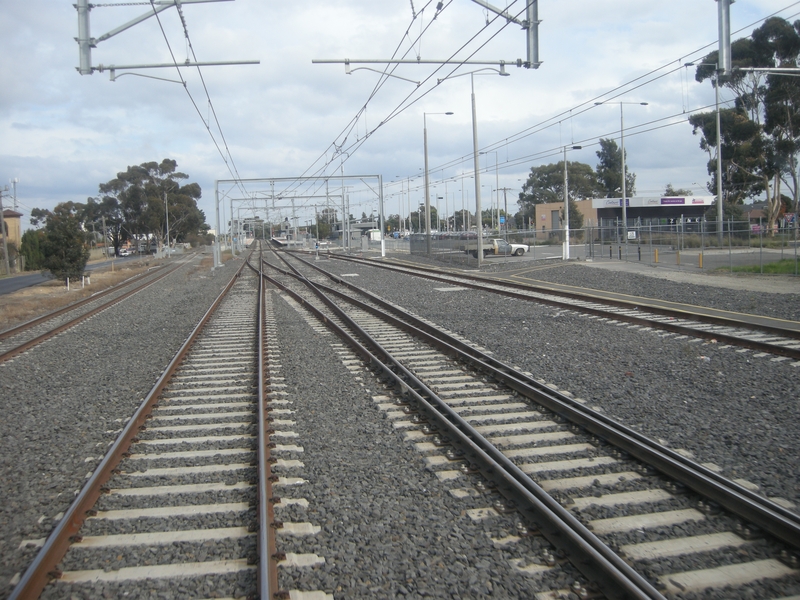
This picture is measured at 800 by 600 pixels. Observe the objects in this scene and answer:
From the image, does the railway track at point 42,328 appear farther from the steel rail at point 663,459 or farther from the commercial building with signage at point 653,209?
the commercial building with signage at point 653,209

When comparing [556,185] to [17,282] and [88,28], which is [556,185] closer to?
[17,282]

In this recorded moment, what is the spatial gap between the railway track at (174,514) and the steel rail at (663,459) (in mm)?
3183

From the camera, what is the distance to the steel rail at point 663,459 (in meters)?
4.50

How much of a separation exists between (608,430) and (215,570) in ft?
12.8

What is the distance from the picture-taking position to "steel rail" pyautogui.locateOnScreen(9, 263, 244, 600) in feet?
12.9

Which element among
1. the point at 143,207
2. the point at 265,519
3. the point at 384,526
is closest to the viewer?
the point at 265,519

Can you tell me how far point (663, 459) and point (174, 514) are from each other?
396 cm

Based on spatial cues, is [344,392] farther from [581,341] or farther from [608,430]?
[581,341]

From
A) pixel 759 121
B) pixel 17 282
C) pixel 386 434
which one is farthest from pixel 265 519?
pixel 759 121

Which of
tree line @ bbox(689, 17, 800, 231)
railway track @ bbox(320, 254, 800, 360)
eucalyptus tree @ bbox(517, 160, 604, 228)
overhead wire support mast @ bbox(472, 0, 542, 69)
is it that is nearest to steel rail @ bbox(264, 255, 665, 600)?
railway track @ bbox(320, 254, 800, 360)

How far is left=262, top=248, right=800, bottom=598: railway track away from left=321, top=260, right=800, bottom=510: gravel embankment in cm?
56

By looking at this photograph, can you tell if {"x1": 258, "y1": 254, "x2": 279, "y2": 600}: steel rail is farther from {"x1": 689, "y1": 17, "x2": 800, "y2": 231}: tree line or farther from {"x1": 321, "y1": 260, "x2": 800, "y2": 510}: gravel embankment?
{"x1": 689, "y1": 17, "x2": 800, "y2": 231}: tree line

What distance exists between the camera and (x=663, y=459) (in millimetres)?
5602

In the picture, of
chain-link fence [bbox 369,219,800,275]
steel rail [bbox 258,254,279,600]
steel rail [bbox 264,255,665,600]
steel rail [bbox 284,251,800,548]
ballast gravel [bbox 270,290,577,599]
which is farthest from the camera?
chain-link fence [bbox 369,219,800,275]
